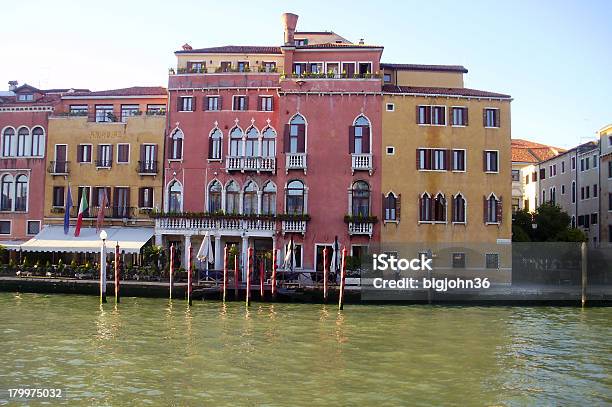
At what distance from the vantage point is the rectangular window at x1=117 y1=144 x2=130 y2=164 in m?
36.8

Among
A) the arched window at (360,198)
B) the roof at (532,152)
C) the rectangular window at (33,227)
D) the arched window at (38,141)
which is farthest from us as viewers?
the roof at (532,152)

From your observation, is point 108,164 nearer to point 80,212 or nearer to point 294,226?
point 80,212

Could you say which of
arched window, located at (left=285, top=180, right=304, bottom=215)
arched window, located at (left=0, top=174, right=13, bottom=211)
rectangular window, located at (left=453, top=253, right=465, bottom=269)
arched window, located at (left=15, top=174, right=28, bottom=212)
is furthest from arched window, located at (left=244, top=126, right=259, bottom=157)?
arched window, located at (left=0, top=174, right=13, bottom=211)

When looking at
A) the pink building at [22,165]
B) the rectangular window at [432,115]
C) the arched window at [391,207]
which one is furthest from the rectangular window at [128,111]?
the rectangular window at [432,115]

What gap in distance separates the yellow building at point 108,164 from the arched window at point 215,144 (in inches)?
103

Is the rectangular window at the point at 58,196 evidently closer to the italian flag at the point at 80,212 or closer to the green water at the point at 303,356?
the italian flag at the point at 80,212

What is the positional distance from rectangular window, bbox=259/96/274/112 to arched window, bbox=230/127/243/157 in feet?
5.01

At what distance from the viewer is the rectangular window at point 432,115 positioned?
35.2 meters

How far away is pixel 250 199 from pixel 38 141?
37.8 ft

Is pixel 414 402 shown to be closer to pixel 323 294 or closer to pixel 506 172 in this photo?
pixel 323 294

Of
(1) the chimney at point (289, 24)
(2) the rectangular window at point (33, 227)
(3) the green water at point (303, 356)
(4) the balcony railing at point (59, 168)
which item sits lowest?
(3) the green water at point (303, 356)

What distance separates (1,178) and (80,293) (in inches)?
414

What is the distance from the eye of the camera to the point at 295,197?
116ft

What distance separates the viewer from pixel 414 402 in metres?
13.1
